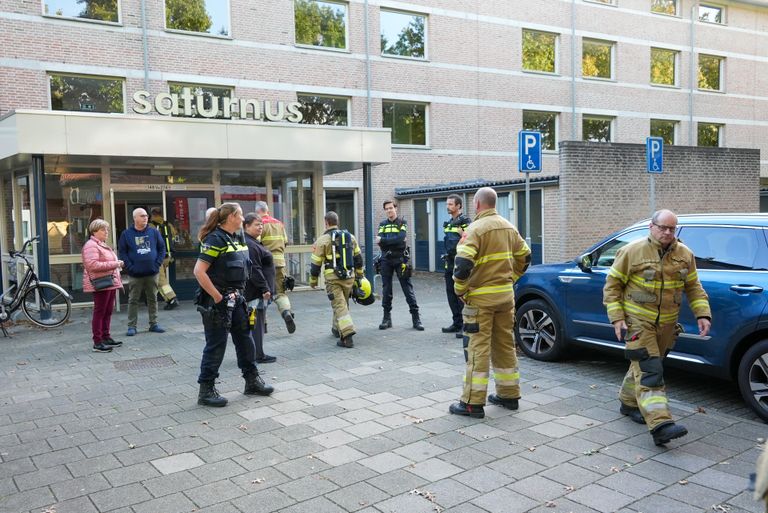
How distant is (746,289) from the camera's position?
5238 millimetres

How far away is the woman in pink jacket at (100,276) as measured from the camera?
27.0ft

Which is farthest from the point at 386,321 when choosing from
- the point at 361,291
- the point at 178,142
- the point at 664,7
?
the point at 664,7

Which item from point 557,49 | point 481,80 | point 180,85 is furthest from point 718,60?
point 180,85

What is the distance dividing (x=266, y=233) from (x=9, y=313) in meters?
4.47

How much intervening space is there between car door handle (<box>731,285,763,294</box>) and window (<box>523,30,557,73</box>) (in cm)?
1949

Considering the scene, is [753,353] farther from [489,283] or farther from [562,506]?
[562,506]

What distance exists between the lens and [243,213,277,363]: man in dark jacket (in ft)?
22.1

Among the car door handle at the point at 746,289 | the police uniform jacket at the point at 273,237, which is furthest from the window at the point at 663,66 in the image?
the car door handle at the point at 746,289

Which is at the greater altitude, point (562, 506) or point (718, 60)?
point (718, 60)

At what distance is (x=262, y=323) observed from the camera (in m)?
7.46

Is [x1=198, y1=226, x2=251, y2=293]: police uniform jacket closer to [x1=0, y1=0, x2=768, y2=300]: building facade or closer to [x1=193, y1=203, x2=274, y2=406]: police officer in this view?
[x1=193, y1=203, x2=274, y2=406]: police officer

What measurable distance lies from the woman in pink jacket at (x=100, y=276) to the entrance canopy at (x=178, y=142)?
2421 mm

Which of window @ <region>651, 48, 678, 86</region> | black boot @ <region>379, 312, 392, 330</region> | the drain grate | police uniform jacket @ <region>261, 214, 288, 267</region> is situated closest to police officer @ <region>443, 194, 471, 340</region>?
black boot @ <region>379, 312, 392, 330</region>

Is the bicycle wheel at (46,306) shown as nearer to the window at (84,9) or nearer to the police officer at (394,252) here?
the police officer at (394,252)
